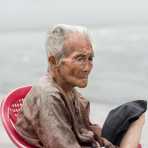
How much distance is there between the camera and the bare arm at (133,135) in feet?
6.62

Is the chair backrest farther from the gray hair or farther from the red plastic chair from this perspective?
the gray hair

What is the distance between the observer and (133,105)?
2.15 metres

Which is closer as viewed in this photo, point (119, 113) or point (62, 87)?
point (62, 87)

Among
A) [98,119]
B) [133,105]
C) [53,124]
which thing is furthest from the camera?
[98,119]

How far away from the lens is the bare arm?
6.62ft

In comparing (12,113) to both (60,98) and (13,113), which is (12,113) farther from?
(60,98)

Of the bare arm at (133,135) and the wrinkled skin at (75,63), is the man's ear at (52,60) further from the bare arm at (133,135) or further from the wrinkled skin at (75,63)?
the bare arm at (133,135)

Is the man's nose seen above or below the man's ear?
below

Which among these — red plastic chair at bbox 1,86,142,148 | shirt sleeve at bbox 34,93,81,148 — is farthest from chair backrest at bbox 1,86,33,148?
shirt sleeve at bbox 34,93,81,148

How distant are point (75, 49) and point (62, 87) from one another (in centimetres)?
12

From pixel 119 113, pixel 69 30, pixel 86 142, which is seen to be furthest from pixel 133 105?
pixel 69 30

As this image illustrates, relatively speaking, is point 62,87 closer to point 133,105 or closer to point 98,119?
point 133,105

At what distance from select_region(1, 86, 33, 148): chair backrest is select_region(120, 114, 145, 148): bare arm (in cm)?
29

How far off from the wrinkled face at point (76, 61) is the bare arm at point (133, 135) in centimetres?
24
